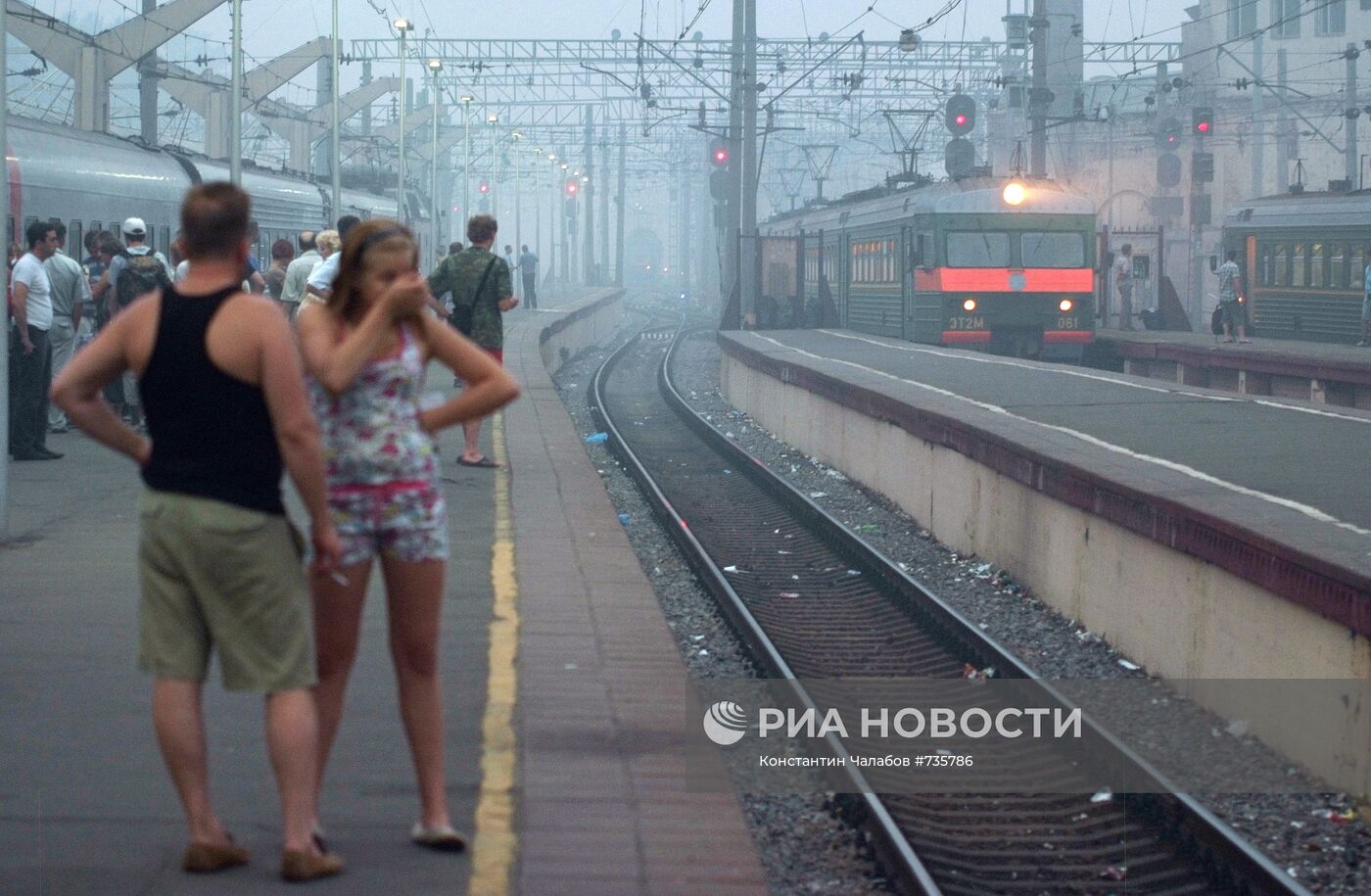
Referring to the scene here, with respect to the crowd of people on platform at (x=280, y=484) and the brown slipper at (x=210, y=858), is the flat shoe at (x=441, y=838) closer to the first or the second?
the crowd of people on platform at (x=280, y=484)

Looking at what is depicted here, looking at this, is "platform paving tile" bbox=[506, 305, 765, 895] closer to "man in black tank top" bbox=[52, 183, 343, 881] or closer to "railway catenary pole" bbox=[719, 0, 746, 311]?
"man in black tank top" bbox=[52, 183, 343, 881]

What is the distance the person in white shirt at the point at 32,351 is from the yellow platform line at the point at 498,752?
186 inches

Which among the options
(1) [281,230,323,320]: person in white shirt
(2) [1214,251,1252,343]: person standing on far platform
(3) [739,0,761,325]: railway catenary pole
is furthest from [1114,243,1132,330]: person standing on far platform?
(1) [281,230,323,320]: person in white shirt

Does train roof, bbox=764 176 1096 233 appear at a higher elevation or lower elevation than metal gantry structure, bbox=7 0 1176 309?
lower

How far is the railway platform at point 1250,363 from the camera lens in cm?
2086

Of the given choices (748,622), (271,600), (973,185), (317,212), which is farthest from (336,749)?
(317,212)

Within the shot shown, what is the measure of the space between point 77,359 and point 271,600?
2.33 feet

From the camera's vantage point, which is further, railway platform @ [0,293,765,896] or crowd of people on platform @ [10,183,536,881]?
railway platform @ [0,293,765,896]

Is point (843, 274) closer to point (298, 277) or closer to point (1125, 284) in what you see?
point (1125, 284)

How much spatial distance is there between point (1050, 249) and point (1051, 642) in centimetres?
1692

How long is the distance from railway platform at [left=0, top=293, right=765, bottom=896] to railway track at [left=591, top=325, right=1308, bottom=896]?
85cm

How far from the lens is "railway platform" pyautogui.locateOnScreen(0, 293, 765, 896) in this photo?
172 inches

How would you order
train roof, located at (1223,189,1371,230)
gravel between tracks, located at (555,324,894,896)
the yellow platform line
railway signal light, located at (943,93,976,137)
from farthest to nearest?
1. railway signal light, located at (943,93,976,137)
2. train roof, located at (1223,189,1371,230)
3. gravel between tracks, located at (555,324,894,896)
4. the yellow platform line

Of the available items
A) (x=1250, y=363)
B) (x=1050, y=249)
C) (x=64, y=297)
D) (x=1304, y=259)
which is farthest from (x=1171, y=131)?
A: (x=64, y=297)
